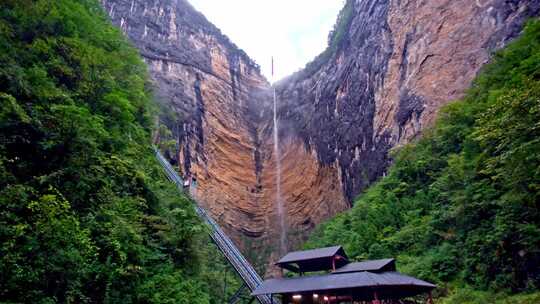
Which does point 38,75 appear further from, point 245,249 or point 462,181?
point 245,249

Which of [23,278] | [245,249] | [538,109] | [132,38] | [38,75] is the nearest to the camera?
[23,278]

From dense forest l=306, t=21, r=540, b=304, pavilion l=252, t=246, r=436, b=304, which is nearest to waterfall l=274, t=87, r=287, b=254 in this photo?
dense forest l=306, t=21, r=540, b=304

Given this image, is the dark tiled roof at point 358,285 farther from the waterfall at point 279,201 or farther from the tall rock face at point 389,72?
the waterfall at point 279,201

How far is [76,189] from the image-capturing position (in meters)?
9.33

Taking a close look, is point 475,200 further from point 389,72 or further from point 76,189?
point 389,72

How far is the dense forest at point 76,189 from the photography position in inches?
298

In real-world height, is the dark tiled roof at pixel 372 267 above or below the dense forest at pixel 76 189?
below

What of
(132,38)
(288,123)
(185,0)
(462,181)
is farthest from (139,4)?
(462,181)

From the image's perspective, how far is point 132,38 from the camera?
111ft

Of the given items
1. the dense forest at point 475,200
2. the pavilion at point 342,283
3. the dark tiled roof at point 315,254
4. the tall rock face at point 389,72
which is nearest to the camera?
the dense forest at point 475,200

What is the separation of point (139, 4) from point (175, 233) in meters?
30.0

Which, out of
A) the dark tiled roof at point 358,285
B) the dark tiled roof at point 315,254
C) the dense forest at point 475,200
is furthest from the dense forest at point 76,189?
the dense forest at point 475,200

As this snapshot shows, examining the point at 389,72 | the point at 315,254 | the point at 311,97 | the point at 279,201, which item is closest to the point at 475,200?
the point at 315,254

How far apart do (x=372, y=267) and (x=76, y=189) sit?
9.24 meters
